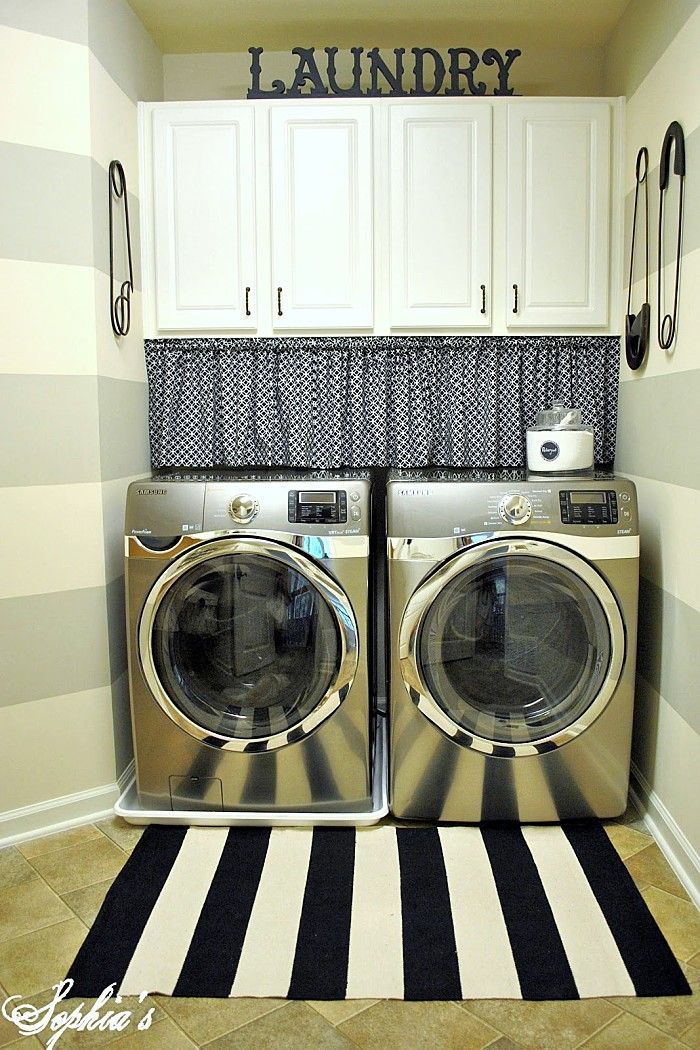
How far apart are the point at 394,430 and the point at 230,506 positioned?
2.68 feet

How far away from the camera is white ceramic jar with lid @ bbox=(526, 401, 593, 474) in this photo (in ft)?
8.61

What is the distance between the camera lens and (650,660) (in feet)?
8.34

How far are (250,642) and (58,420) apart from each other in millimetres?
800

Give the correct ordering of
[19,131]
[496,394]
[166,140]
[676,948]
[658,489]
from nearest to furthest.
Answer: [676,948] → [19,131] → [658,489] → [166,140] → [496,394]

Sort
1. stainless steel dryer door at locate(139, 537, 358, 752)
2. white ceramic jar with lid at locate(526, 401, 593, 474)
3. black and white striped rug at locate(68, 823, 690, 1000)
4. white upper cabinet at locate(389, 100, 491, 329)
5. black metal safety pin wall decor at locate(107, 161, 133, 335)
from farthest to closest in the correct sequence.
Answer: white upper cabinet at locate(389, 100, 491, 329) → white ceramic jar with lid at locate(526, 401, 593, 474) → black metal safety pin wall decor at locate(107, 161, 133, 335) → stainless steel dryer door at locate(139, 537, 358, 752) → black and white striped rug at locate(68, 823, 690, 1000)

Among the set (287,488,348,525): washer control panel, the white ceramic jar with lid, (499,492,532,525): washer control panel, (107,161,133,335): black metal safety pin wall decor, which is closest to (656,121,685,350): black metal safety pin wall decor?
the white ceramic jar with lid

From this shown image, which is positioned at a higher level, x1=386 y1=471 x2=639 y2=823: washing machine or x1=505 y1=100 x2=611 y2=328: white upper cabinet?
x1=505 y1=100 x2=611 y2=328: white upper cabinet

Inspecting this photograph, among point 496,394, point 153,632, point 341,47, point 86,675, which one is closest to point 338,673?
point 153,632

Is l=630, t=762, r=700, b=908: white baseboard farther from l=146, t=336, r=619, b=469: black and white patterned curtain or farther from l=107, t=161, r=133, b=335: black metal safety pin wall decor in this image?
l=107, t=161, r=133, b=335: black metal safety pin wall decor

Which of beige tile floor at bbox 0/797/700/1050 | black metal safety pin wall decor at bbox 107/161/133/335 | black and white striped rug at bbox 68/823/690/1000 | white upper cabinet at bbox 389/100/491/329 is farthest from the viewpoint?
white upper cabinet at bbox 389/100/491/329

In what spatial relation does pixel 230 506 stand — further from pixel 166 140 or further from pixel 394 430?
pixel 166 140

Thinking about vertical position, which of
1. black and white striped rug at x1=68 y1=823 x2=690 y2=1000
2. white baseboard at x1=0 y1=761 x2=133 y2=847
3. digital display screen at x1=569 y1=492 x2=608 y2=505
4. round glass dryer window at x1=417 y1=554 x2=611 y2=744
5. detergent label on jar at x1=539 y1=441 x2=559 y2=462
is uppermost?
detergent label on jar at x1=539 y1=441 x2=559 y2=462

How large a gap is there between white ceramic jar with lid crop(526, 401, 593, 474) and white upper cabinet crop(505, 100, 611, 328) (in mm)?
364

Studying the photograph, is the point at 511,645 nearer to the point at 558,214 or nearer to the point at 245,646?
the point at 245,646
